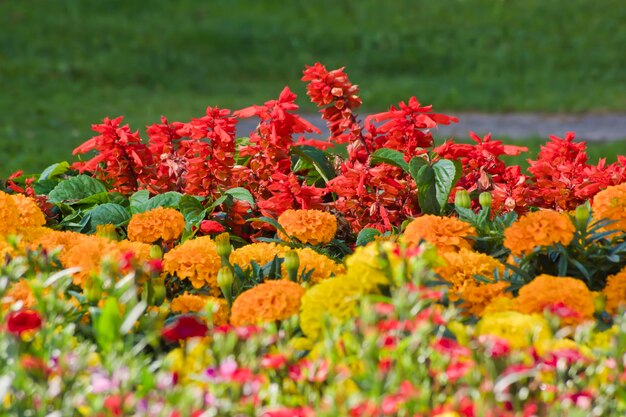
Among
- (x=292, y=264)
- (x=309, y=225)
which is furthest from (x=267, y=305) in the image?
(x=309, y=225)

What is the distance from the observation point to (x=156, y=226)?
2.88 meters

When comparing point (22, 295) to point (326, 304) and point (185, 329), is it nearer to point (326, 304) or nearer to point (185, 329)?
point (185, 329)

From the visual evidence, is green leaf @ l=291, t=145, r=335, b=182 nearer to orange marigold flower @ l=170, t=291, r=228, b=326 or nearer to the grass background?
orange marigold flower @ l=170, t=291, r=228, b=326

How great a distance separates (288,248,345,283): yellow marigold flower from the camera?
2.67 meters

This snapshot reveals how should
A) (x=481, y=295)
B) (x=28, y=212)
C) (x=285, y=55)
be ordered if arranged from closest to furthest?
(x=481, y=295) < (x=28, y=212) < (x=285, y=55)

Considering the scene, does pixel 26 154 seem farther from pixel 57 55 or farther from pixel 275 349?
pixel 275 349

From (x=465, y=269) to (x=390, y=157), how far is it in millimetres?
654

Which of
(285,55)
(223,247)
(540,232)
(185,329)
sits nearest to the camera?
(185,329)

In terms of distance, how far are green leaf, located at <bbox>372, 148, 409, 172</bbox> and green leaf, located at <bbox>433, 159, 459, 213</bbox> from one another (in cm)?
10

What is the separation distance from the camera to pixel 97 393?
1.67m

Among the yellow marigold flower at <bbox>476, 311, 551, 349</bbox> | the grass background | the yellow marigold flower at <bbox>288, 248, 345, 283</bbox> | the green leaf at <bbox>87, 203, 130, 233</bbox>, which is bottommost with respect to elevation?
the grass background

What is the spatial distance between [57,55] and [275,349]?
1050 cm

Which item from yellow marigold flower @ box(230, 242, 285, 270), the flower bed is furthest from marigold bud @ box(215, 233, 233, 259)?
yellow marigold flower @ box(230, 242, 285, 270)

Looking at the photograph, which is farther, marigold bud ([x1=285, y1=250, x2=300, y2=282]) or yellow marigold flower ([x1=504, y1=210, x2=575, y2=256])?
Result: marigold bud ([x1=285, y1=250, x2=300, y2=282])
